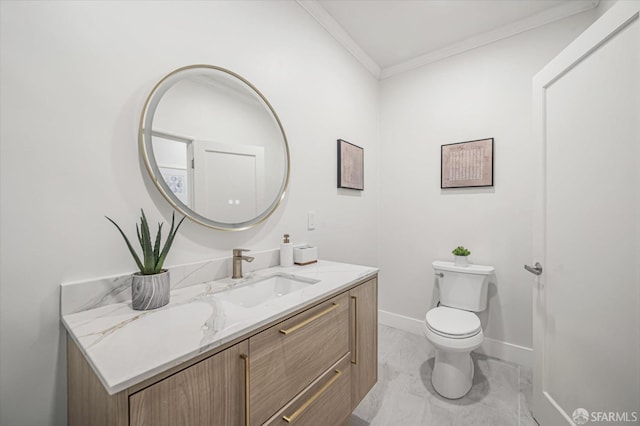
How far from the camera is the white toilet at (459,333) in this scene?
1.61 m

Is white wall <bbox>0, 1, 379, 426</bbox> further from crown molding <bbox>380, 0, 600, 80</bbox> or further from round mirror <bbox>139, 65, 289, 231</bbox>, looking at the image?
crown molding <bbox>380, 0, 600, 80</bbox>

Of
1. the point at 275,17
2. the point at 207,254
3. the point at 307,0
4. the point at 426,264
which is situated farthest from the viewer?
the point at 426,264

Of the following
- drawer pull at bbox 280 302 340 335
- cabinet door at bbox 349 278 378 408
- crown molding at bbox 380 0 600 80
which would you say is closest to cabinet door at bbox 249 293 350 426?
drawer pull at bbox 280 302 340 335

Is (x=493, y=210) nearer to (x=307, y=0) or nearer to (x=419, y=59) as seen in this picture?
(x=419, y=59)

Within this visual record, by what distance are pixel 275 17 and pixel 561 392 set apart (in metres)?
2.54

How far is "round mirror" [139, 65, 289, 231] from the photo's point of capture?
3.59 feet

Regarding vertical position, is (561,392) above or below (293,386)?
below

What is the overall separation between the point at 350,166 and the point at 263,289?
4.41 ft

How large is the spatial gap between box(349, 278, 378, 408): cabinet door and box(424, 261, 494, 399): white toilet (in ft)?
1.59

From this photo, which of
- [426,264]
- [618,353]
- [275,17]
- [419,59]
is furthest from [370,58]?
[618,353]

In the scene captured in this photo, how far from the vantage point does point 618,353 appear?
105 centimetres

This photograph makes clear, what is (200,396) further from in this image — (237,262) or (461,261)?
(461,261)

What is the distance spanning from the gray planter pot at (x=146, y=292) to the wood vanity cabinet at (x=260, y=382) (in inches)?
7.1

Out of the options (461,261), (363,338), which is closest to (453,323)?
(461,261)
